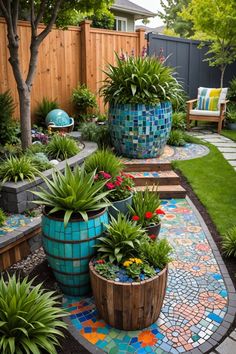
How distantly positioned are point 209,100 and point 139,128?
375 centimetres

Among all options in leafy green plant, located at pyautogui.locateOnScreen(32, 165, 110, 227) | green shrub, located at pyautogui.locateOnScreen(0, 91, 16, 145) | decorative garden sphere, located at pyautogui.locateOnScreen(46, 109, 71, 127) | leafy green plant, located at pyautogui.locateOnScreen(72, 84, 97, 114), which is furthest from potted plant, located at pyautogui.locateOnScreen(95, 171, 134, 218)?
leafy green plant, located at pyautogui.locateOnScreen(72, 84, 97, 114)

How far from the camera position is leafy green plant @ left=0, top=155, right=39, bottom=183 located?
11.9 feet

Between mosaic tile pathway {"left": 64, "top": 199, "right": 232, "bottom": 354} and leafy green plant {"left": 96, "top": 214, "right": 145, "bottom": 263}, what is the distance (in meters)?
0.47

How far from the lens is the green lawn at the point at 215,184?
4.04m

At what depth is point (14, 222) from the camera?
3.35 m

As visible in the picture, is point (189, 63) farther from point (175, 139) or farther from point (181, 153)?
point (181, 153)

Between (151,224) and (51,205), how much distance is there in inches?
40.1

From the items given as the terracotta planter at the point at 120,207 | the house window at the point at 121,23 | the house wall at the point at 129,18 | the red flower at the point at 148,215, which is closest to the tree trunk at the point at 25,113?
the terracotta planter at the point at 120,207

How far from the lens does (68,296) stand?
2.80 m

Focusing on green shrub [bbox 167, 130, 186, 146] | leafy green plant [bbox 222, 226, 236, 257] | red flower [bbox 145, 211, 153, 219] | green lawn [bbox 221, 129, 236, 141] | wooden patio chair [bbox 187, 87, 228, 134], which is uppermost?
wooden patio chair [bbox 187, 87, 228, 134]

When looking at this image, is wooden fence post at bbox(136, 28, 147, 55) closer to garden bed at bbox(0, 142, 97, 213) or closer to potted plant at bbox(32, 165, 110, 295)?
garden bed at bbox(0, 142, 97, 213)

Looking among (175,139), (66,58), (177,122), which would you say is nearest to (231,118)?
(177,122)

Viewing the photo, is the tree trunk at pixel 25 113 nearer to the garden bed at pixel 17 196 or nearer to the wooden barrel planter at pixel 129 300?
the garden bed at pixel 17 196

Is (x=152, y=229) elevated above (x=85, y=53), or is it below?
below
